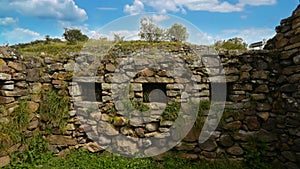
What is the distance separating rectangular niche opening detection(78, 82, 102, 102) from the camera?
5035 mm

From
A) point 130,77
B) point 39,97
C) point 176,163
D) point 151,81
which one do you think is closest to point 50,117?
point 39,97

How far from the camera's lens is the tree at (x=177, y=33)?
20.2 feet

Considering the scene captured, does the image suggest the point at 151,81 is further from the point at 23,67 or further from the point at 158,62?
the point at 23,67

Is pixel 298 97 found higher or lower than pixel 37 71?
lower

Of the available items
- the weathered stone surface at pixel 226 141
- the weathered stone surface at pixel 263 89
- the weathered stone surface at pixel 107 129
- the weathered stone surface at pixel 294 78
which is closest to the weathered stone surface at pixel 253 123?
the weathered stone surface at pixel 226 141

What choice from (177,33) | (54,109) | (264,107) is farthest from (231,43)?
(54,109)

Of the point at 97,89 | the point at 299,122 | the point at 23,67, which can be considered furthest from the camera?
the point at 97,89

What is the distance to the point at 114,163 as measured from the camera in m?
4.59

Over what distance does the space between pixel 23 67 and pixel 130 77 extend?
1.97 meters

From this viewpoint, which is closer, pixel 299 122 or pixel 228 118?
pixel 299 122

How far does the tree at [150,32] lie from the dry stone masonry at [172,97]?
1727 mm

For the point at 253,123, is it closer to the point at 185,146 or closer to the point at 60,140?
the point at 185,146

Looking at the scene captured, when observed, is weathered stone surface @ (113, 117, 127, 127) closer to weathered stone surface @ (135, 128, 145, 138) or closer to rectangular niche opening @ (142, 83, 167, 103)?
weathered stone surface @ (135, 128, 145, 138)

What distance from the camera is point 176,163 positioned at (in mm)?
4648
